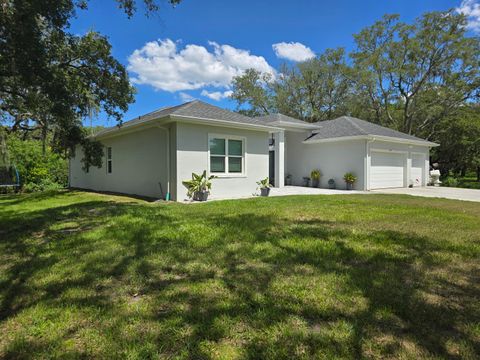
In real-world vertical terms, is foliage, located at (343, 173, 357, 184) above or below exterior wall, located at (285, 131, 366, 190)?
below

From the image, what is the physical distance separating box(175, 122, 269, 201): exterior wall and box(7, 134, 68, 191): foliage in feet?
28.2

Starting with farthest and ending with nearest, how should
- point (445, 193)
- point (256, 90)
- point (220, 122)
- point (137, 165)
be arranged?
1. point (256, 90)
2. point (445, 193)
3. point (137, 165)
4. point (220, 122)

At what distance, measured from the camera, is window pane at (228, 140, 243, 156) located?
37.3 feet

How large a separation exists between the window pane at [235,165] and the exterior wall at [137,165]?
8.39ft

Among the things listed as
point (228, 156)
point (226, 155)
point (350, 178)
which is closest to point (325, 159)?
point (350, 178)

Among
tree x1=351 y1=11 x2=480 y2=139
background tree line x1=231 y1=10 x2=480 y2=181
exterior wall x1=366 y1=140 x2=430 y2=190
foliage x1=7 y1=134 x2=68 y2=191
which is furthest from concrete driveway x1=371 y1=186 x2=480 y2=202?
foliage x1=7 y1=134 x2=68 y2=191

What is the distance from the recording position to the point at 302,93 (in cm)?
3142

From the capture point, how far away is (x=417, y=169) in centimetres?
1811

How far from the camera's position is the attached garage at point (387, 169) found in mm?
15031

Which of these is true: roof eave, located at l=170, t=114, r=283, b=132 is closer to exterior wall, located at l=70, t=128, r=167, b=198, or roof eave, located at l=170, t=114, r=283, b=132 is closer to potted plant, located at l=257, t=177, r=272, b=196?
exterior wall, located at l=70, t=128, r=167, b=198

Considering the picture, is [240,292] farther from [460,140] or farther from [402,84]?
[402,84]

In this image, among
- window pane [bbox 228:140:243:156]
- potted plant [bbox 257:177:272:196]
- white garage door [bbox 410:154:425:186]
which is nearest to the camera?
window pane [bbox 228:140:243:156]

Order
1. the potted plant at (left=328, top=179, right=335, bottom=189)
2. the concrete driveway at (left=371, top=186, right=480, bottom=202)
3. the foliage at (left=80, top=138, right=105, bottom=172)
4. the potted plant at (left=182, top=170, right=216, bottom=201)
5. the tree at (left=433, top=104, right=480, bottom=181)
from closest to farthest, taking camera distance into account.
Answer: the foliage at (left=80, top=138, right=105, bottom=172) → the potted plant at (left=182, top=170, right=216, bottom=201) → the concrete driveway at (left=371, top=186, right=480, bottom=202) → the potted plant at (left=328, top=179, right=335, bottom=189) → the tree at (left=433, top=104, right=480, bottom=181)

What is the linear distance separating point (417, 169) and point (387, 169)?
3845 millimetres
